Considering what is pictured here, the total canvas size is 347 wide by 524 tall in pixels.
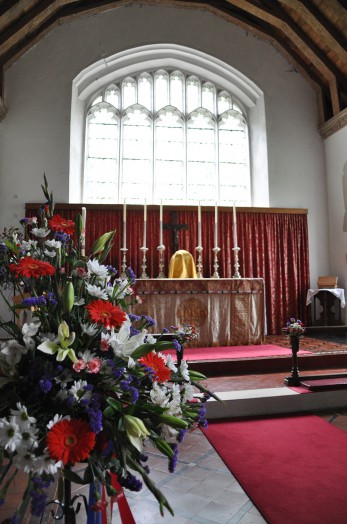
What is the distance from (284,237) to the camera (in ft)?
30.2

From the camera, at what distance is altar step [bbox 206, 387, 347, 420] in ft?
12.1

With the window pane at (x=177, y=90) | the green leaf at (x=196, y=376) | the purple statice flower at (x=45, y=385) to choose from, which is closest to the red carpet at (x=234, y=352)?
the green leaf at (x=196, y=376)

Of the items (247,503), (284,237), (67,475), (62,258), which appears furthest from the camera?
(284,237)

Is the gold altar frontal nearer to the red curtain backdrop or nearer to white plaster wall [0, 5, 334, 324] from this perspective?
the red curtain backdrop

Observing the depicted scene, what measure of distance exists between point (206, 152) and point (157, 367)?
30.4 feet

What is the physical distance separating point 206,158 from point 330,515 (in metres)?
8.62

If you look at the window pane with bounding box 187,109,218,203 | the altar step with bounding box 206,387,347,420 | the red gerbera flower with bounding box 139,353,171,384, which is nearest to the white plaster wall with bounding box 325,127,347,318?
the window pane with bounding box 187,109,218,203

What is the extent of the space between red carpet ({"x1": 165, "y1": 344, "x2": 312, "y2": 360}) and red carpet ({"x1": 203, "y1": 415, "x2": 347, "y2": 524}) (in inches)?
66.5

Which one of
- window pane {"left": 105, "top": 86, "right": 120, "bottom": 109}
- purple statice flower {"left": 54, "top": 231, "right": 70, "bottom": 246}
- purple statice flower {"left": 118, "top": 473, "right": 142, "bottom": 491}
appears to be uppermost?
window pane {"left": 105, "top": 86, "right": 120, "bottom": 109}

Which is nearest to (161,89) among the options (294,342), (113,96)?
(113,96)

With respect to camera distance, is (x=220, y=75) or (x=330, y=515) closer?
(x=330, y=515)

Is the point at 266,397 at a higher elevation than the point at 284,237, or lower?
lower

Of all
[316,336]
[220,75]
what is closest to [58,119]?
[220,75]

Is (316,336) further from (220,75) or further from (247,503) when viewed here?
(220,75)
